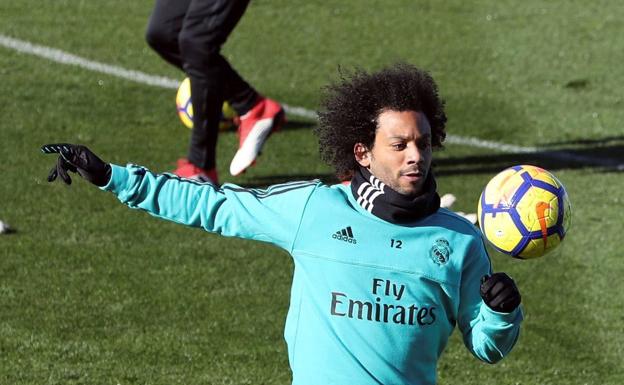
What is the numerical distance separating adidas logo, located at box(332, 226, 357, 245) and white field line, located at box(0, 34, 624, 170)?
24.2ft

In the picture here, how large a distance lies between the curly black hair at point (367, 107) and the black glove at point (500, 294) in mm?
848

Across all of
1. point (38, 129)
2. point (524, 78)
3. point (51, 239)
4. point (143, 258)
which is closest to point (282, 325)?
point (143, 258)

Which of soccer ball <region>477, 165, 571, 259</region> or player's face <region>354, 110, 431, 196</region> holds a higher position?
player's face <region>354, 110, 431, 196</region>

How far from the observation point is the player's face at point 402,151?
5.48m

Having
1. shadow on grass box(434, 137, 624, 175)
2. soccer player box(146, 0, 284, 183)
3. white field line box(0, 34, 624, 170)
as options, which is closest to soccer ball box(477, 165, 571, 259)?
soccer player box(146, 0, 284, 183)

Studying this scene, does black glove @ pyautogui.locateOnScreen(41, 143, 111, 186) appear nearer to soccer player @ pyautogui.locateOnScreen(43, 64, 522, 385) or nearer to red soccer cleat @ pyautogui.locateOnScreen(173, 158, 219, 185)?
soccer player @ pyautogui.locateOnScreen(43, 64, 522, 385)

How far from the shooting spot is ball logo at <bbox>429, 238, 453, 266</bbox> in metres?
5.47

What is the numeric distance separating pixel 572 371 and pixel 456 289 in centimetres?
293

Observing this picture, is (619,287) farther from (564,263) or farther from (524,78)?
(524,78)

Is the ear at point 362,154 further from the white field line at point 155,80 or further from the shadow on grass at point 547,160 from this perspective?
the white field line at point 155,80

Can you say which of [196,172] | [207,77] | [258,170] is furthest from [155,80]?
[196,172]

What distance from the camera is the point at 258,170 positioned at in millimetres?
11688

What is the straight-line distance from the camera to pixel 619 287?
9.54m

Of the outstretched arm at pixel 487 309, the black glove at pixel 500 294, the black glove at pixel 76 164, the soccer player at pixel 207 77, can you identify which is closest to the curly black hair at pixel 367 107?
the outstretched arm at pixel 487 309
